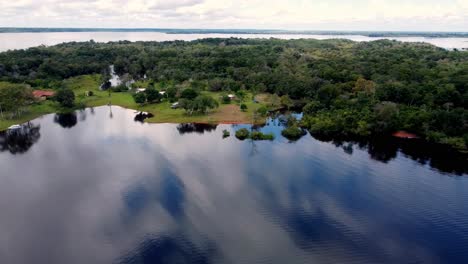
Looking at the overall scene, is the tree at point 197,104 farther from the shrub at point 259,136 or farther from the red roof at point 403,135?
the red roof at point 403,135

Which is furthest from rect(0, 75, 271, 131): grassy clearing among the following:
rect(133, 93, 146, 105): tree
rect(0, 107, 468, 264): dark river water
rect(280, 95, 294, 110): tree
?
rect(0, 107, 468, 264): dark river water

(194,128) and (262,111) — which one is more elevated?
(262,111)

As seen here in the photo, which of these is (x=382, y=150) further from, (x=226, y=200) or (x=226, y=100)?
(x=226, y=100)

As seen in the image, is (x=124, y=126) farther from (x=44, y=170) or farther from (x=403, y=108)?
(x=403, y=108)

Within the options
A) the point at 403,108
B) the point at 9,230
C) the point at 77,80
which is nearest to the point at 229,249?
the point at 9,230

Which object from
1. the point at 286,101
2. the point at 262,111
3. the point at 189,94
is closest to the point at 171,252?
the point at 262,111

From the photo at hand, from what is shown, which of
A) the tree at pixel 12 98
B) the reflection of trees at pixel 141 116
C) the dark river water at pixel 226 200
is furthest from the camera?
the reflection of trees at pixel 141 116

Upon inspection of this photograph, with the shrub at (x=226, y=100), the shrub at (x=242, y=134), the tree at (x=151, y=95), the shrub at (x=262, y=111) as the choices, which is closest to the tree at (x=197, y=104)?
the shrub at (x=262, y=111)
